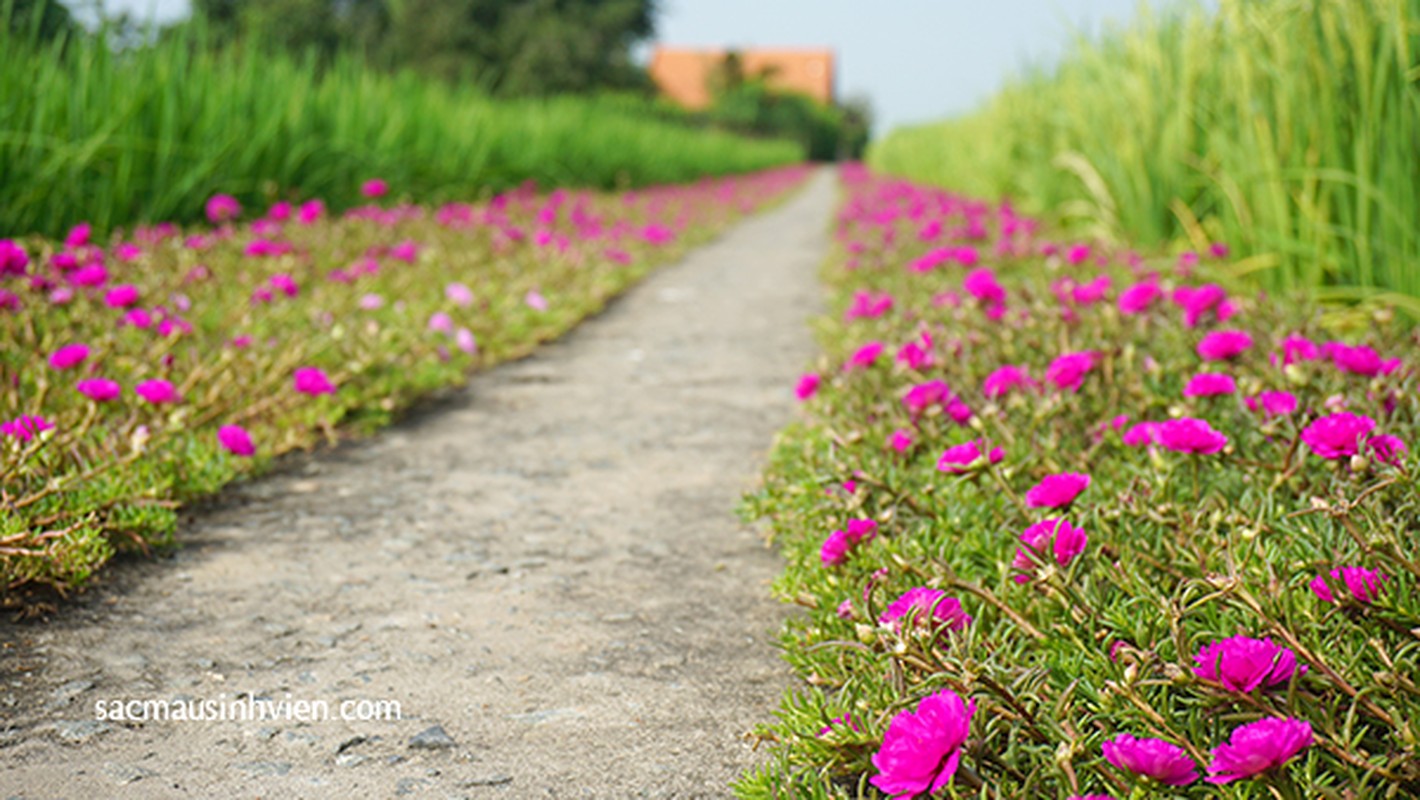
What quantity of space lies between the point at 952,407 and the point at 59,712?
72.3 inches

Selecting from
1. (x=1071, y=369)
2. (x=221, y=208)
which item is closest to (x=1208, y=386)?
(x=1071, y=369)

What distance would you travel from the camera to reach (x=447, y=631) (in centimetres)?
204

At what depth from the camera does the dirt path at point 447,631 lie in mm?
1590

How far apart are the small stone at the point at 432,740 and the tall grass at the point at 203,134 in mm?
4171

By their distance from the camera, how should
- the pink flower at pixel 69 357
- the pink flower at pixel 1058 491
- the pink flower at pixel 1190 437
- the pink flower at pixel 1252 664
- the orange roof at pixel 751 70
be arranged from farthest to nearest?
the orange roof at pixel 751 70 < the pink flower at pixel 69 357 < the pink flower at pixel 1190 437 < the pink flower at pixel 1058 491 < the pink flower at pixel 1252 664

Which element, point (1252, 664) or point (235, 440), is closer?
point (1252, 664)

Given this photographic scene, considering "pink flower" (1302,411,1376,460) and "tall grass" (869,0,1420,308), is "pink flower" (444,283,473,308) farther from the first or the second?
"pink flower" (1302,411,1376,460)

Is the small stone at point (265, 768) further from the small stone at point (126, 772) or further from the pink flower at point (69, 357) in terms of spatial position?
the pink flower at point (69, 357)

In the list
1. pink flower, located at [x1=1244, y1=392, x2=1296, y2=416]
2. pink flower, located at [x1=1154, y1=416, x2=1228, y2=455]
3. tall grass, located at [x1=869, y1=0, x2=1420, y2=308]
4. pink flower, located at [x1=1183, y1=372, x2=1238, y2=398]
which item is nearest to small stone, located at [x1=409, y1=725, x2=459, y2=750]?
pink flower, located at [x1=1154, y1=416, x2=1228, y2=455]

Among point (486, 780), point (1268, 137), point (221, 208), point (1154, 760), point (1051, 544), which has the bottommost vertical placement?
point (486, 780)

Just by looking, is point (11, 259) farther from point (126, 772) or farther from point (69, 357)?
point (126, 772)

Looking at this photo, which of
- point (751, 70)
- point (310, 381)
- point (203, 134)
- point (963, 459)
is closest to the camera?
point (963, 459)

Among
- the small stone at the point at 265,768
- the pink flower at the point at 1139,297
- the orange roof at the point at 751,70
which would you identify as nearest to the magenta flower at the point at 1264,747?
the small stone at the point at 265,768

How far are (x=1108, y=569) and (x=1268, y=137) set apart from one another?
318 cm
